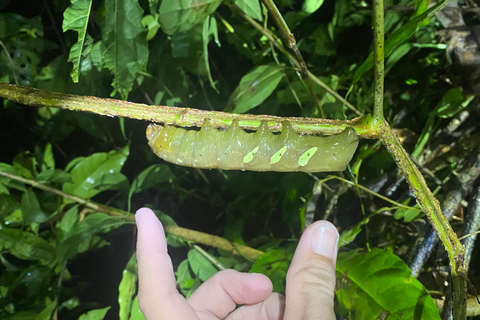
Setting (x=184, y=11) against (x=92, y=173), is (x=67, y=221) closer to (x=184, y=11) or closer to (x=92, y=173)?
(x=92, y=173)

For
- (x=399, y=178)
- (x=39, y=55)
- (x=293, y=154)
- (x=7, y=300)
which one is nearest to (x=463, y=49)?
(x=399, y=178)

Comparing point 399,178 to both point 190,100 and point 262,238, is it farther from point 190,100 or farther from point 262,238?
point 190,100

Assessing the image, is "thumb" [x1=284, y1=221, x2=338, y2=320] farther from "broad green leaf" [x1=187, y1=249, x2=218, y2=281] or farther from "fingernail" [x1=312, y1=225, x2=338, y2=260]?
"broad green leaf" [x1=187, y1=249, x2=218, y2=281]

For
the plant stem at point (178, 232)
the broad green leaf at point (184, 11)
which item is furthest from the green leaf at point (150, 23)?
the plant stem at point (178, 232)

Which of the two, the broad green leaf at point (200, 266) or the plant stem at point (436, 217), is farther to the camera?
the broad green leaf at point (200, 266)

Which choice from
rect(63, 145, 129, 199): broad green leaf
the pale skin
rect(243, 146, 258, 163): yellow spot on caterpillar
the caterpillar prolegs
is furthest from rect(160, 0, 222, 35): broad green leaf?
rect(63, 145, 129, 199): broad green leaf

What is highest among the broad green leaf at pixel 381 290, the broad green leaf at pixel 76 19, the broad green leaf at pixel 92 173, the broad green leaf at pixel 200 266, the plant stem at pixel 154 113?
the broad green leaf at pixel 76 19

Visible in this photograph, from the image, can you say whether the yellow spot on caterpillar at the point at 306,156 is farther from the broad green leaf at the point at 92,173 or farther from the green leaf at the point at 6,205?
the green leaf at the point at 6,205
